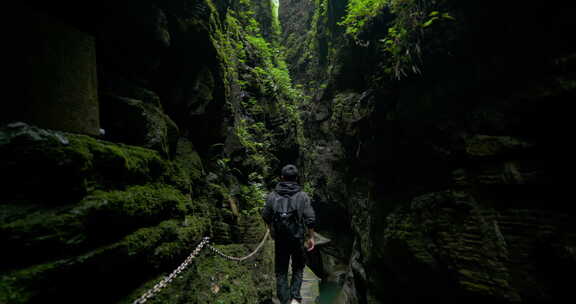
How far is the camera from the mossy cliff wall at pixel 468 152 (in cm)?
326

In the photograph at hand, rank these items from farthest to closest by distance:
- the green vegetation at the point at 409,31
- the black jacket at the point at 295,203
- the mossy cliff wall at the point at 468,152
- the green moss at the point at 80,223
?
the green vegetation at the point at 409,31, the black jacket at the point at 295,203, the mossy cliff wall at the point at 468,152, the green moss at the point at 80,223

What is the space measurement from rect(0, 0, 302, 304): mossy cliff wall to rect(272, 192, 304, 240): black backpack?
118 centimetres

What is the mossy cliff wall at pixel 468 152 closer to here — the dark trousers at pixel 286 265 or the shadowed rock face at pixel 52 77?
the dark trousers at pixel 286 265

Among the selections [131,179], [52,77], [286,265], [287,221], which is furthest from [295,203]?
[52,77]

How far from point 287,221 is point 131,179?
2.13 metres

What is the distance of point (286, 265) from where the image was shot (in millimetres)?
4059

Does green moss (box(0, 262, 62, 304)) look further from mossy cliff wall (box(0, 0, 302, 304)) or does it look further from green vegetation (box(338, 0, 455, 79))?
green vegetation (box(338, 0, 455, 79))

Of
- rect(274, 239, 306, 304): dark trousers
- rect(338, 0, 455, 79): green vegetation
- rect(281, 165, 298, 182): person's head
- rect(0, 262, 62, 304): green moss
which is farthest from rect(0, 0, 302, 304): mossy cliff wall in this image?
rect(338, 0, 455, 79): green vegetation

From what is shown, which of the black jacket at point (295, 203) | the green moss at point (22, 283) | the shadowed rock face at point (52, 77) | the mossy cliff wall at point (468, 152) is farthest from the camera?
the black jacket at point (295, 203)

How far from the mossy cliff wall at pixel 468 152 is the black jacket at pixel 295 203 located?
229 cm

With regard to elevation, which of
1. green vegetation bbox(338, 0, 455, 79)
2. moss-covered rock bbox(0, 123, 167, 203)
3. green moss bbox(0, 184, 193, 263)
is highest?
green vegetation bbox(338, 0, 455, 79)

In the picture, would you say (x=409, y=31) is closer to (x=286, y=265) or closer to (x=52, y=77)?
(x=286, y=265)

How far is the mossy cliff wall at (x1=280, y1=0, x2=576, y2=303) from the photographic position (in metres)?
3.26

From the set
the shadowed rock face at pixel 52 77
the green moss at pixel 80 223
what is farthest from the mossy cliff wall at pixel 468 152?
the shadowed rock face at pixel 52 77
